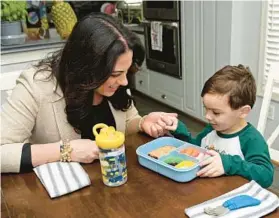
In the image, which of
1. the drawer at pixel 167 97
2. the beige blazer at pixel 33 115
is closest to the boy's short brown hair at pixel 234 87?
the beige blazer at pixel 33 115

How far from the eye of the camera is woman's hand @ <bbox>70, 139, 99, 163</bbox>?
1.13 meters

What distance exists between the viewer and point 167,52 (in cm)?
356

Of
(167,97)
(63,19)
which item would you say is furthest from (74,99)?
(167,97)

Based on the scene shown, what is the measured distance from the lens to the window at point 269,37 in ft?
8.46

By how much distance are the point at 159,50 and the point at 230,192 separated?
2870mm

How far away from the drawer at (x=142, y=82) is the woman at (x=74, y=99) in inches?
107

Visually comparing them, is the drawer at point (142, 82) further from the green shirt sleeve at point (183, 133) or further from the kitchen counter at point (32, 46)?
the green shirt sleeve at point (183, 133)

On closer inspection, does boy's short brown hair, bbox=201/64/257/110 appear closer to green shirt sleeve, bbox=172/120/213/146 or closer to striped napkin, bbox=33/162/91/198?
green shirt sleeve, bbox=172/120/213/146

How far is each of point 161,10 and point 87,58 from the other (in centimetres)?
248

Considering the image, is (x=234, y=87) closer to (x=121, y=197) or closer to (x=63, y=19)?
(x=121, y=197)

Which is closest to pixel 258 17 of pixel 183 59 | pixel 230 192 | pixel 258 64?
pixel 258 64

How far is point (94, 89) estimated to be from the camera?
1.23 m

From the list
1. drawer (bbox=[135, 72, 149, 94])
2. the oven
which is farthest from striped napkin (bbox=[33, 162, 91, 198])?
drawer (bbox=[135, 72, 149, 94])

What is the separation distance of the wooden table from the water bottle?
1.0 inches
